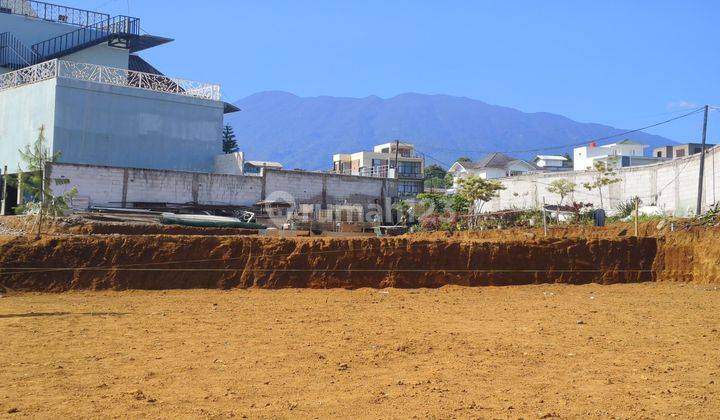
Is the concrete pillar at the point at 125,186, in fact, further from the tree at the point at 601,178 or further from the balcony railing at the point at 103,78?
the tree at the point at 601,178

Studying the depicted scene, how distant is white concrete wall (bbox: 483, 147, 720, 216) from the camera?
28.7 m

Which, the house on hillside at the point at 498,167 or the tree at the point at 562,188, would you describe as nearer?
the tree at the point at 562,188

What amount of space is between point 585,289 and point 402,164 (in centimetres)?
5225

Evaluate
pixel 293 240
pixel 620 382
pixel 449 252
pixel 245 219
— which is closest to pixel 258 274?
pixel 293 240

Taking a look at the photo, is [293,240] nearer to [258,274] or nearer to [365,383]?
[258,274]

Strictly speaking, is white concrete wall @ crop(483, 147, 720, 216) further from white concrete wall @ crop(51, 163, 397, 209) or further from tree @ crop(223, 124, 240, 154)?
tree @ crop(223, 124, 240, 154)

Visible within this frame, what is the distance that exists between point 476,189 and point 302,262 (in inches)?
925

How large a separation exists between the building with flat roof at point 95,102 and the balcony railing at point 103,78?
0.18 ft

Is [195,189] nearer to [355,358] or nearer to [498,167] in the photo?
[355,358]

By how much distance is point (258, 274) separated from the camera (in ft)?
51.7

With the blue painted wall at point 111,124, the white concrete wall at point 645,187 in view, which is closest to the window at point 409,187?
the white concrete wall at point 645,187

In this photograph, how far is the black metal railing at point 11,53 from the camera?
1529 inches

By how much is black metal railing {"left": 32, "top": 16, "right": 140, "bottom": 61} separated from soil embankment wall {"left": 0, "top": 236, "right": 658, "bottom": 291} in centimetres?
2806

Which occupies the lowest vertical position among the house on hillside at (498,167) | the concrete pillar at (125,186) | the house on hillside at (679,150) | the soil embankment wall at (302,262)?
the soil embankment wall at (302,262)
